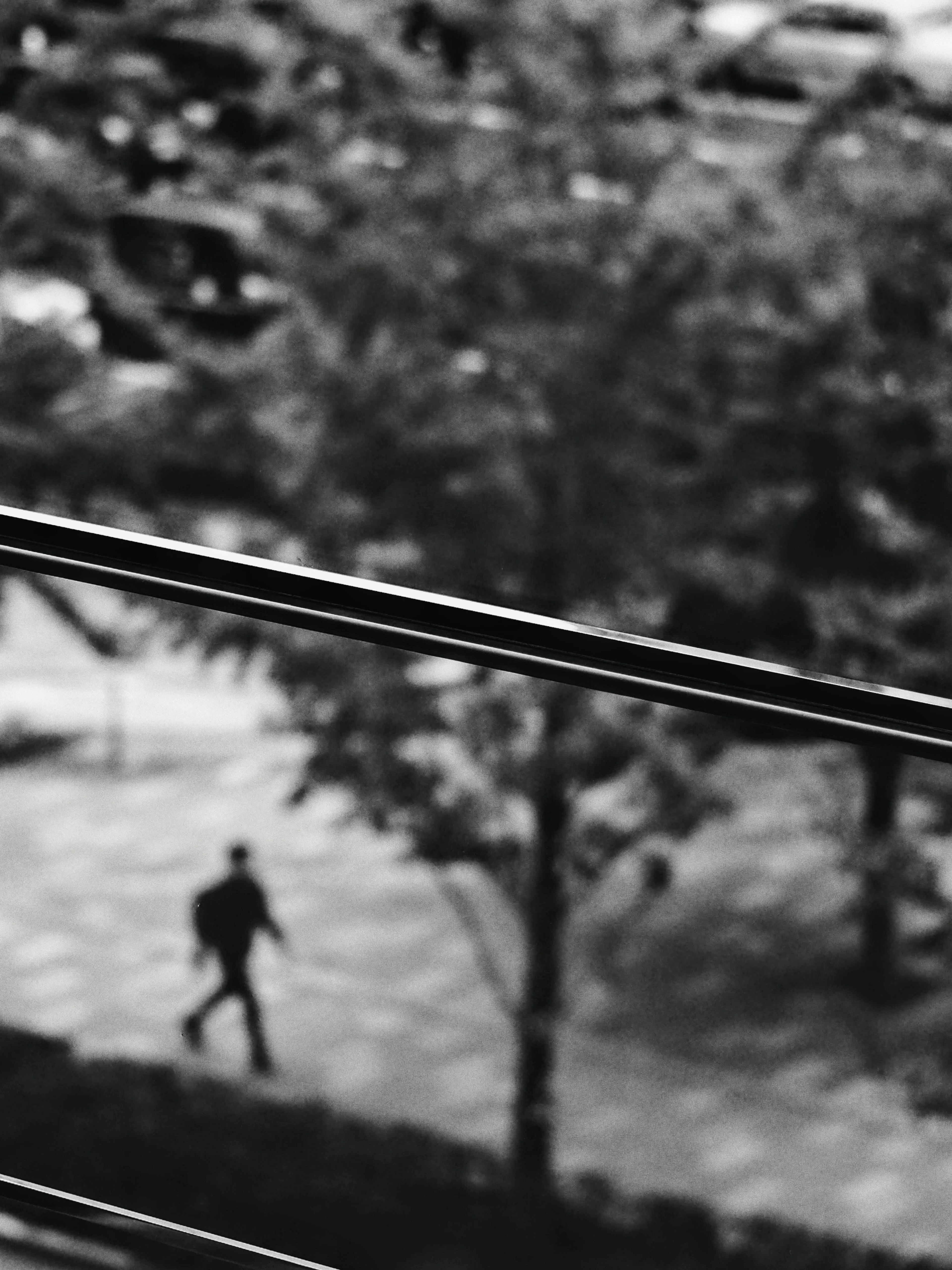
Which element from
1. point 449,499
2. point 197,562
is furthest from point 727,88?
point 197,562

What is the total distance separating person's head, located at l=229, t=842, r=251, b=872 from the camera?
101 inches

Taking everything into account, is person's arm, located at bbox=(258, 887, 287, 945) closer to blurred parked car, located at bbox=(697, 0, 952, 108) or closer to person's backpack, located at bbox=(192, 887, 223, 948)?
person's backpack, located at bbox=(192, 887, 223, 948)

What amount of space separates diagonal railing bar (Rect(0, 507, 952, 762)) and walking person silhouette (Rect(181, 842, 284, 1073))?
0.97m

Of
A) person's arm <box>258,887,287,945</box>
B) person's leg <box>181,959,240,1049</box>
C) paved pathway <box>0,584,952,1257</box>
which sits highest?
person's arm <box>258,887,287,945</box>

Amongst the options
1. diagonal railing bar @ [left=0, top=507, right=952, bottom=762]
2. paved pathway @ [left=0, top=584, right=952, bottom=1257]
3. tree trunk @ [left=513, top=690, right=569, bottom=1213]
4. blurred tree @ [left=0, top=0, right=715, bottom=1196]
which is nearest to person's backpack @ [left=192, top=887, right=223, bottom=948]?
diagonal railing bar @ [left=0, top=507, right=952, bottom=762]

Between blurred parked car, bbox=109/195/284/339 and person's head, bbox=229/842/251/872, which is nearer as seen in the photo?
person's head, bbox=229/842/251/872

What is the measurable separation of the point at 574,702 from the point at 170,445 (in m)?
2.30

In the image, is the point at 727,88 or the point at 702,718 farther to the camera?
the point at 727,88

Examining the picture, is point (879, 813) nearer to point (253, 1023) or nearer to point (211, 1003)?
point (253, 1023)

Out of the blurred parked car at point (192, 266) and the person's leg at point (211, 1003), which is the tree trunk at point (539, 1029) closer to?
the person's leg at point (211, 1003)

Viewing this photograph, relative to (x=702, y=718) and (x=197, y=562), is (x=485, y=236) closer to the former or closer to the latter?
(x=702, y=718)

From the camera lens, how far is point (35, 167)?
6.95m

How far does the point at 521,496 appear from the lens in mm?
6211

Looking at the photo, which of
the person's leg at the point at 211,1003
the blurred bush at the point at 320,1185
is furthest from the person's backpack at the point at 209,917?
the blurred bush at the point at 320,1185
